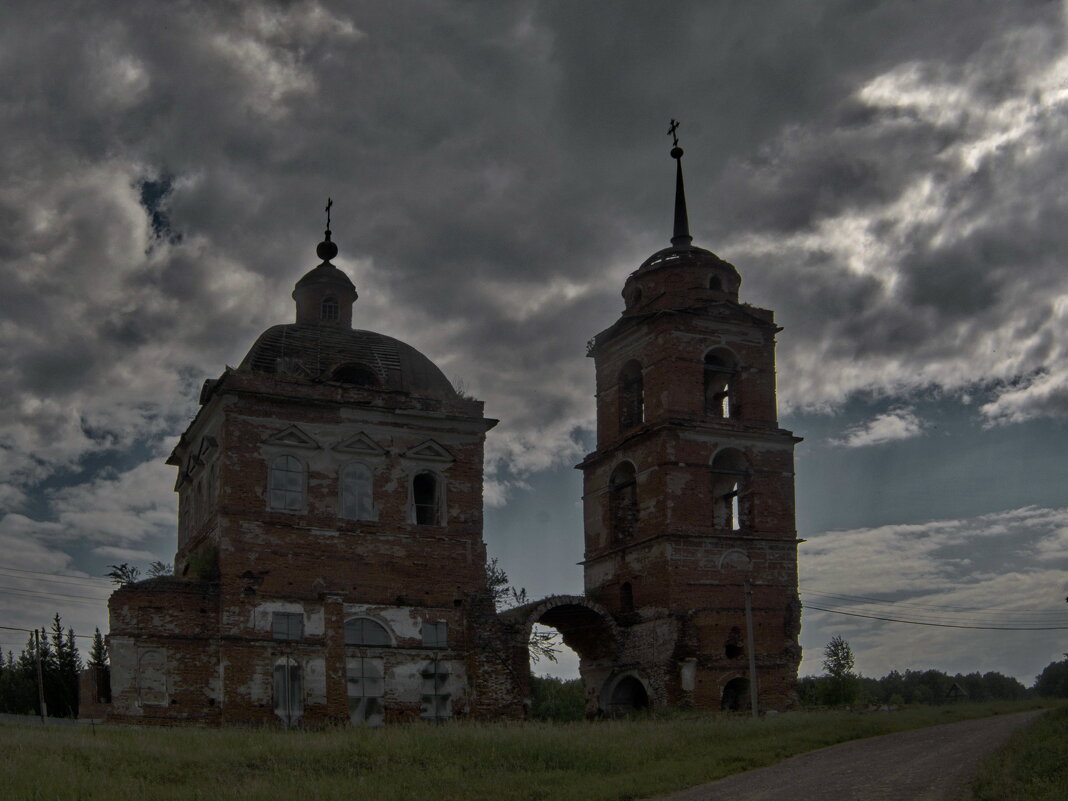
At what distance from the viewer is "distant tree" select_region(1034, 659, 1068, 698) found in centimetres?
4913

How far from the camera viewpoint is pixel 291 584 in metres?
25.7

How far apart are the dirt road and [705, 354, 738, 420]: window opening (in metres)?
12.8

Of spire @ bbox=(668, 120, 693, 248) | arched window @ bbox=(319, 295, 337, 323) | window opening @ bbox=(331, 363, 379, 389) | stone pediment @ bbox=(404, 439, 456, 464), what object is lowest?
stone pediment @ bbox=(404, 439, 456, 464)

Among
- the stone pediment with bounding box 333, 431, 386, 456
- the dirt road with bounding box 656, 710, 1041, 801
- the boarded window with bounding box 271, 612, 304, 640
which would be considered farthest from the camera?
the stone pediment with bounding box 333, 431, 386, 456

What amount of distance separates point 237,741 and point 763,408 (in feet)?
56.8

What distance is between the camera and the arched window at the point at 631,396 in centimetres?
3312

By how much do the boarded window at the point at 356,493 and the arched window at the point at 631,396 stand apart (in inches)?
334

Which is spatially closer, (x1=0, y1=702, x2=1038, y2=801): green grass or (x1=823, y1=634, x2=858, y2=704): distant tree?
(x1=0, y1=702, x2=1038, y2=801): green grass

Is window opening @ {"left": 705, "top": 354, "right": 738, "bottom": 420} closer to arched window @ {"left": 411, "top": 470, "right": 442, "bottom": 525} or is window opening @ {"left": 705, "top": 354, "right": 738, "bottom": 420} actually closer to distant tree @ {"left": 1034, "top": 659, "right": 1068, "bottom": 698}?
arched window @ {"left": 411, "top": 470, "right": 442, "bottom": 525}

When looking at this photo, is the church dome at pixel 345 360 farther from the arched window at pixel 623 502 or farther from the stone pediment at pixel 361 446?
the arched window at pixel 623 502

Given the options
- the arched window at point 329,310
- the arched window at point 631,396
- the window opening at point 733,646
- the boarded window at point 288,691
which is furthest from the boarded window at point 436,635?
the arched window at point 329,310

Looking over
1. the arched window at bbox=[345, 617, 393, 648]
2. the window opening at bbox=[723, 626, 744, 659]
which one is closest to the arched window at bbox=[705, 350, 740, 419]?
the window opening at bbox=[723, 626, 744, 659]

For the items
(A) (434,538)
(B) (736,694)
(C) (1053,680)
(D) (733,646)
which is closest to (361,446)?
Answer: (A) (434,538)

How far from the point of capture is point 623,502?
32625mm
